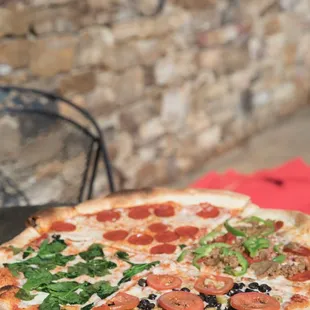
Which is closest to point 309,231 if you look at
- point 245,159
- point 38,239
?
point 38,239

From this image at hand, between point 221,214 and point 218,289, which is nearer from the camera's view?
point 218,289

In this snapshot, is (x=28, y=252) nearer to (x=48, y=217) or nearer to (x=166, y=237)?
(x=48, y=217)

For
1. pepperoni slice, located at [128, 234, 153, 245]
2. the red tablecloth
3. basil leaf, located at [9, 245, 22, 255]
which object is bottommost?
the red tablecloth

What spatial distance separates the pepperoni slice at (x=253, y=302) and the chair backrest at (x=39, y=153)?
1.98 metres

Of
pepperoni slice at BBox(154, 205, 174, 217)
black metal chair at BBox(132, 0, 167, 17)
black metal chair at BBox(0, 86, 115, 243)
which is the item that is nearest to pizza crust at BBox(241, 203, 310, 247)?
pepperoni slice at BBox(154, 205, 174, 217)

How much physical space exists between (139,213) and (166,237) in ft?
1.03

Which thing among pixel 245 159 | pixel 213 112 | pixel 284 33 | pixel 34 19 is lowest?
pixel 245 159

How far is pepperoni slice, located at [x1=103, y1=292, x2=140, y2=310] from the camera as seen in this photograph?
2809 millimetres

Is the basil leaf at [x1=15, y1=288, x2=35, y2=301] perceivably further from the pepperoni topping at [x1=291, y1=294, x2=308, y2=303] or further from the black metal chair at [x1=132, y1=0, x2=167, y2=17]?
the black metal chair at [x1=132, y1=0, x2=167, y2=17]

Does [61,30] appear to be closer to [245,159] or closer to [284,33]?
[245,159]

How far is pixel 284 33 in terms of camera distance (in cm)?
832

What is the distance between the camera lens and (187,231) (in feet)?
11.5

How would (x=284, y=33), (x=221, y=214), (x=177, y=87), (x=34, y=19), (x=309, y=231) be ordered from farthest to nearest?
(x=284, y=33), (x=177, y=87), (x=34, y=19), (x=221, y=214), (x=309, y=231)

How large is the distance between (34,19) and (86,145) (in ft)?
3.88
